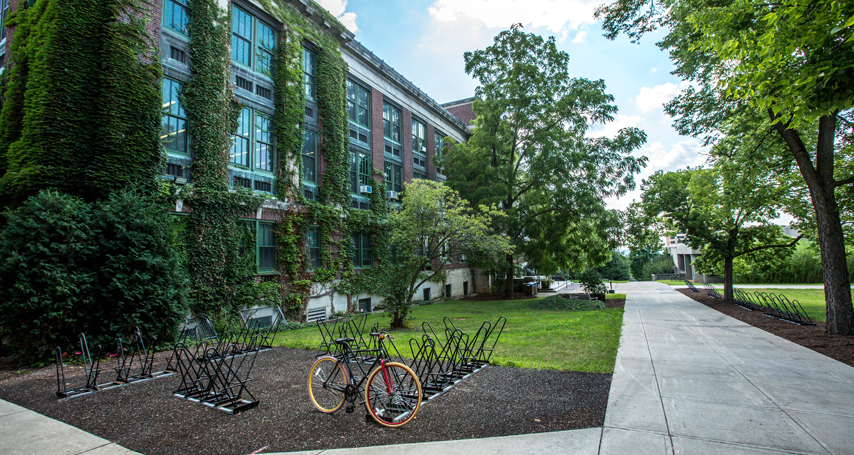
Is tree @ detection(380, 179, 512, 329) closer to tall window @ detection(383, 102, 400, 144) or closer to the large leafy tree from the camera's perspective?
the large leafy tree

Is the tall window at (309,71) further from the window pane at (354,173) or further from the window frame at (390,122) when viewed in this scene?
the window frame at (390,122)

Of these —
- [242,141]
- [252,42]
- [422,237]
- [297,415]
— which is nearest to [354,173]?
[242,141]

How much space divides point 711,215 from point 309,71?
20.7 metres

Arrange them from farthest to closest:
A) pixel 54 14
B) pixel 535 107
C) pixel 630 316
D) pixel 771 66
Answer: pixel 535 107
pixel 630 316
pixel 54 14
pixel 771 66

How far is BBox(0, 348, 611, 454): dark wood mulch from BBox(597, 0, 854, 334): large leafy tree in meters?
5.07

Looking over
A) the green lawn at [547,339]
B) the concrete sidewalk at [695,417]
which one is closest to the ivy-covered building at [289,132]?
the green lawn at [547,339]

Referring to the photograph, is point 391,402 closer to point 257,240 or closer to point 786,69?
point 786,69

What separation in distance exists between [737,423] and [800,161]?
10.1m

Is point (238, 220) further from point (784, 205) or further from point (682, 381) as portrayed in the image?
point (784, 205)

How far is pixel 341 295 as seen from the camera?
1852 cm

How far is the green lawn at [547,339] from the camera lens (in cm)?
834

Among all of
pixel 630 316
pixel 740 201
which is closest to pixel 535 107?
pixel 740 201

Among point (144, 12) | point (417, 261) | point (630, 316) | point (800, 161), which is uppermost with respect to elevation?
point (144, 12)

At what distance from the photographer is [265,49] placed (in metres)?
16.5
